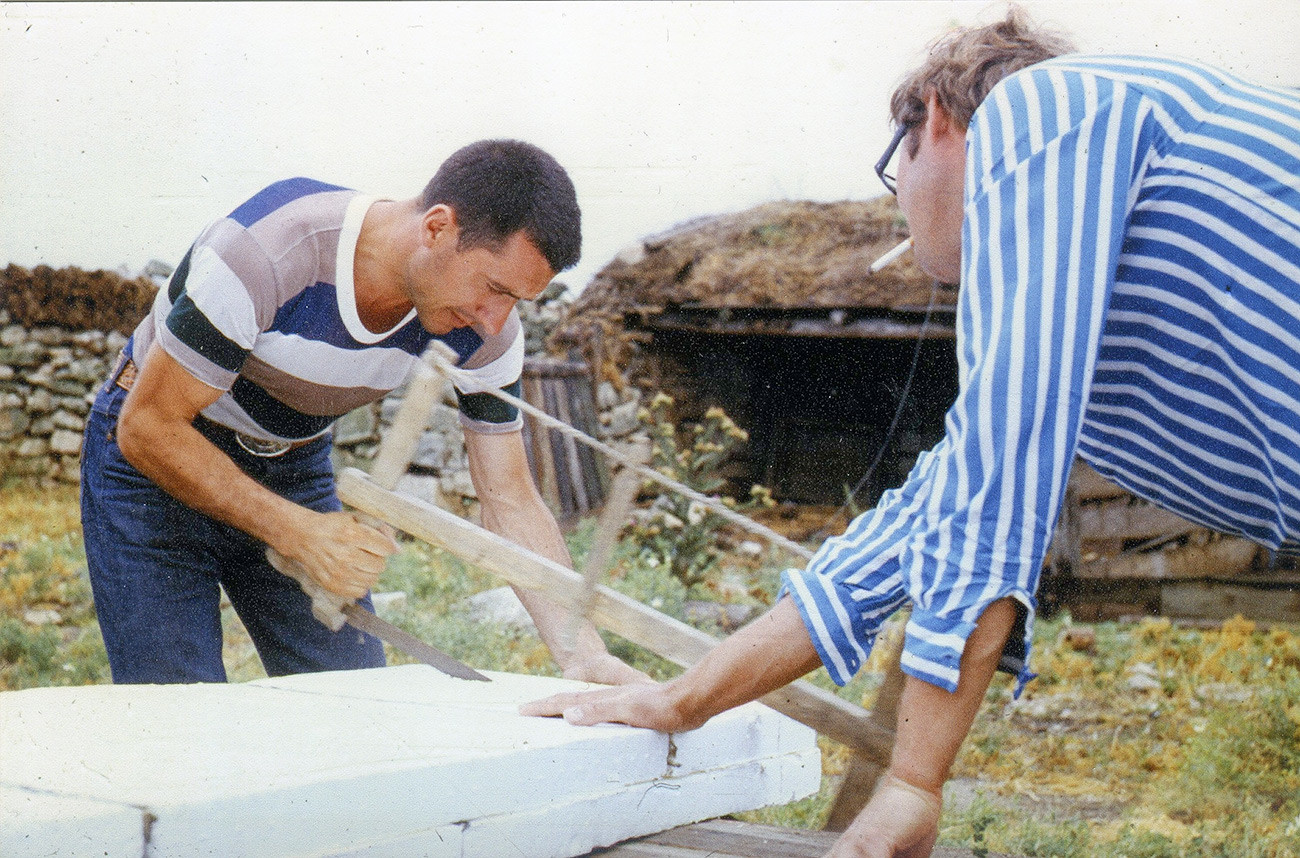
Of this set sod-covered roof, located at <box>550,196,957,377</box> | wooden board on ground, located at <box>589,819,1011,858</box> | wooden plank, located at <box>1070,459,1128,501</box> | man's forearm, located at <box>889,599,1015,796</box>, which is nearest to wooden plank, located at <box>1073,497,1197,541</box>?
wooden plank, located at <box>1070,459,1128,501</box>

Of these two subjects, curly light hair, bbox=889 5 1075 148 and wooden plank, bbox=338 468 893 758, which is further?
wooden plank, bbox=338 468 893 758

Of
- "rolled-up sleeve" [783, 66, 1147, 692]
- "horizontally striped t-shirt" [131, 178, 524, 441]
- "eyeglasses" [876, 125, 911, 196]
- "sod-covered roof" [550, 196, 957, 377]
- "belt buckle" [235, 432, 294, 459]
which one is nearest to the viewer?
"rolled-up sleeve" [783, 66, 1147, 692]

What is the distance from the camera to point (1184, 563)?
7.03 m

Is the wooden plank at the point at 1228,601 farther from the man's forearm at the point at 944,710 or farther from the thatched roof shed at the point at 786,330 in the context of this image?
the man's forearm at the point at 944,710

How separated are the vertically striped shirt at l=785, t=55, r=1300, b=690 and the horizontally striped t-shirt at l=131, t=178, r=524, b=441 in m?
1.17

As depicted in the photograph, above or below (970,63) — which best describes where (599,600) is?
below

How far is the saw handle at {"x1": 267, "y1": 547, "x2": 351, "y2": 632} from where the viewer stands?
92.8 inches

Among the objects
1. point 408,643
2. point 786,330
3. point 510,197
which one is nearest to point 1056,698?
point 786,330

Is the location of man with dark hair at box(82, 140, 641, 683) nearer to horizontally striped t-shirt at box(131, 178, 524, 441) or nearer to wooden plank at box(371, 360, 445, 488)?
horizontally striped t-shirt at box(131, 178, 524, 441)

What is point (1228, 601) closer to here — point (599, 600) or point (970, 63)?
point (599, 600)

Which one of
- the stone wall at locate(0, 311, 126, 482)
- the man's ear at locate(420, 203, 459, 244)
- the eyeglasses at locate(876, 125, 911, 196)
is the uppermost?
the eyeglasses at locate(876, 125, 911, 196)

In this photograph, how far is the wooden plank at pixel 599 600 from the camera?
1910 mm

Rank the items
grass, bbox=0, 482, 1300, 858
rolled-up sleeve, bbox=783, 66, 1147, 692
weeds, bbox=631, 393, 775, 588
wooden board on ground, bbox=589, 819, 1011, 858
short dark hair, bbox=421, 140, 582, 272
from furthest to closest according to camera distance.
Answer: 1. weeds, bbox=631, 393, 775, 588
2. grass, bbox=0, 482, 1300, 858
3. short dark hair, bbox=421, 140, 582, 272
4. wooden board on ground, bbox=589, 819, 1011, 858
5. rolled-up sleeve, bbox=783, 66, 1147, 692

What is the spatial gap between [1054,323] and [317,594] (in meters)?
1.78
